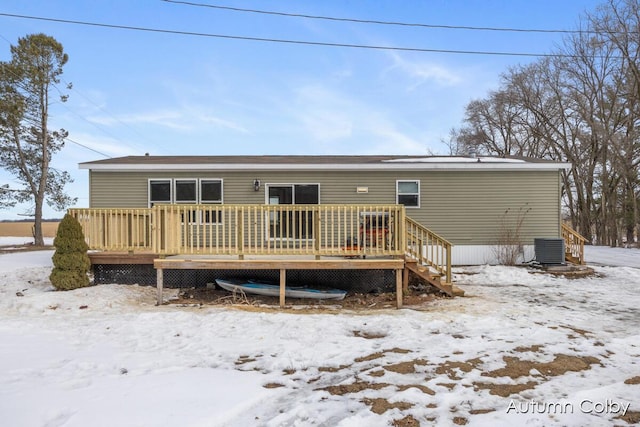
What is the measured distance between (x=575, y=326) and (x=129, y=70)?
15.8 m

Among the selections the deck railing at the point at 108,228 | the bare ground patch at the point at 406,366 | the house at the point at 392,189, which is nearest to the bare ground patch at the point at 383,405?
the bare ground patch at the point at 406,366

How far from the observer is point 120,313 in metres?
5.77

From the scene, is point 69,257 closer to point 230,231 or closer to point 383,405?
point 230,231

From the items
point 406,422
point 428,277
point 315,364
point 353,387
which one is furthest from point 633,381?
point 428,277

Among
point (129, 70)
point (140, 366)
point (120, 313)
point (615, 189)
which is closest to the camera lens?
point (140, 366)

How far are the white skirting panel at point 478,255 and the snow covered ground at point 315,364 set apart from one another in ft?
13.9

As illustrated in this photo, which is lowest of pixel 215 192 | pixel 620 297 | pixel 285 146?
pixel 620 297

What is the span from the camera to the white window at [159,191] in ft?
34.9

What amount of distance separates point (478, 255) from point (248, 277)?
6744 mm

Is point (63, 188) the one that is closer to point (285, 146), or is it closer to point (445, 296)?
point (285, 146)

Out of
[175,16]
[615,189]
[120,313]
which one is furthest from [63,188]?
[615,189]

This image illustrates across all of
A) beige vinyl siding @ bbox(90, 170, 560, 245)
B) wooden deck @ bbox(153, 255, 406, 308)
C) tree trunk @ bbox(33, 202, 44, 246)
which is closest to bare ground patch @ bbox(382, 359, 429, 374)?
wooden deck @ bbox(153, 255, 406, 308)

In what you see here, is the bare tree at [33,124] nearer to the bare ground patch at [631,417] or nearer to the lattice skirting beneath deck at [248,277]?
the lattice skirting beneath deck at [248,277]

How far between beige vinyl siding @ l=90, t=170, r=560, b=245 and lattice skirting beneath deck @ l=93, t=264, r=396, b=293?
3.23m
